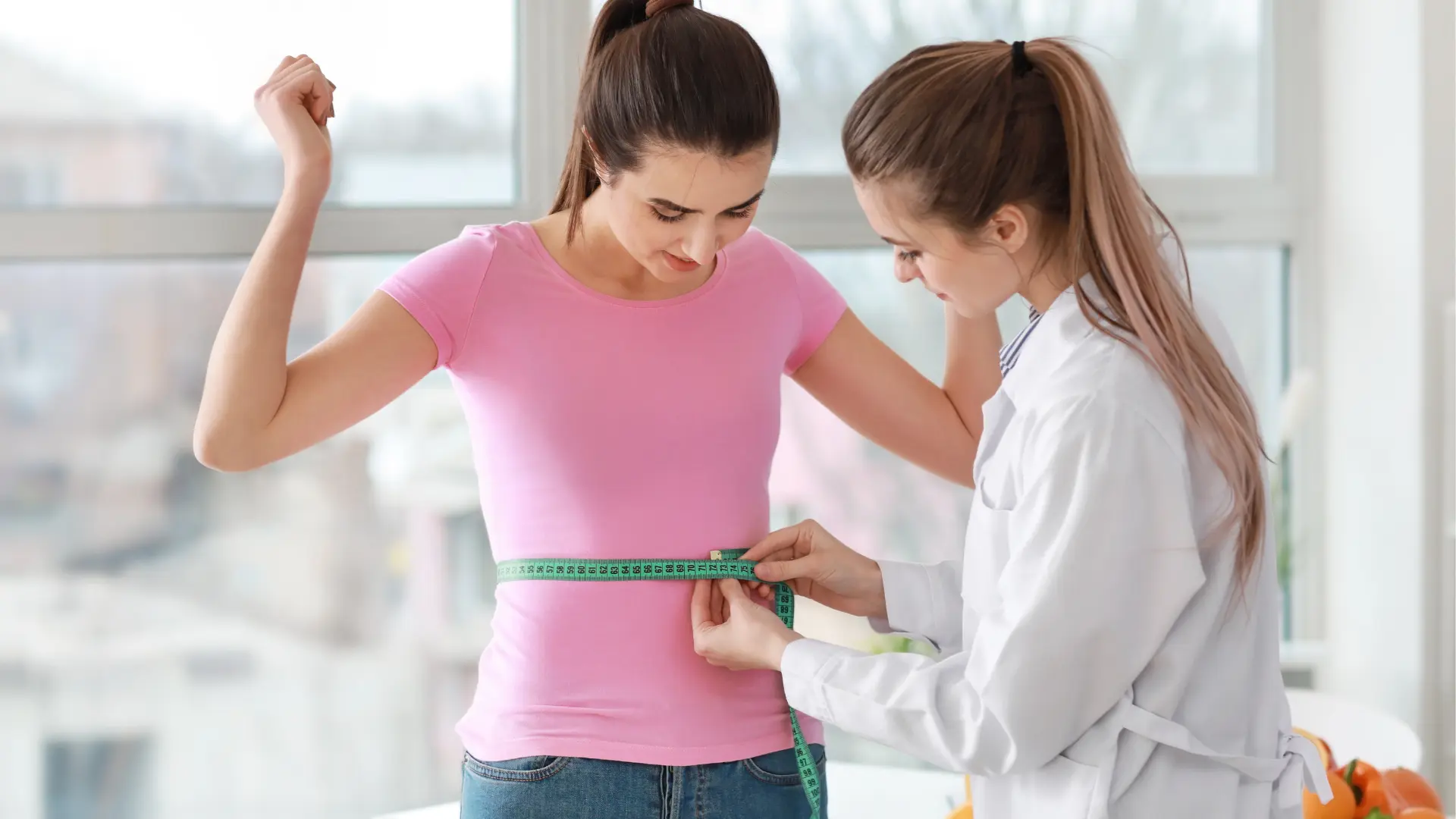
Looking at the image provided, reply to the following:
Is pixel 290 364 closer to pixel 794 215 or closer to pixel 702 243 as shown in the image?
pixel 702 243

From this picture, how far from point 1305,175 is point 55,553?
2.41 metres

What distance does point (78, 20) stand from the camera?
2062 millimetres

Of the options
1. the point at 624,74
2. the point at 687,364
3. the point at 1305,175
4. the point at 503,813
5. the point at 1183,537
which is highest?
the point at 1305,175

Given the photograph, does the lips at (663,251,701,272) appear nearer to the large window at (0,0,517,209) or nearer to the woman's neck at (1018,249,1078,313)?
the woman's neck at (1018,249,1078,313)

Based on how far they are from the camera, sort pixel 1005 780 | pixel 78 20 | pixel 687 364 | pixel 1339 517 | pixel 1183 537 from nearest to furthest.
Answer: pixel 1183 537 → pixel 1005 780 → pixel 687 364 → pixel 78 20 → pixel 1339 517

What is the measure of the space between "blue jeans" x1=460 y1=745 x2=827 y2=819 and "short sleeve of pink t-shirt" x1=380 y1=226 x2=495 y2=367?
0.39 meters

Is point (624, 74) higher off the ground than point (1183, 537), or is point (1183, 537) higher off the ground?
point (624, 74)

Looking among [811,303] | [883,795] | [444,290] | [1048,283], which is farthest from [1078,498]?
[883,795]

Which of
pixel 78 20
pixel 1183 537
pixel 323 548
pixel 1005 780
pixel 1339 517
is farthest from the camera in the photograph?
pixel 1339 517

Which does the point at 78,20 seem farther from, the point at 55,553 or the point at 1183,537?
the point at 1183,537

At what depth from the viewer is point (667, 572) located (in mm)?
1232

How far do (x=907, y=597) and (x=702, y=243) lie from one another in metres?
0.45

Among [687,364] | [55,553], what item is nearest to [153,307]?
[55,553]

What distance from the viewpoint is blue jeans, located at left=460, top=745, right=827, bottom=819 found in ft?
3.84
